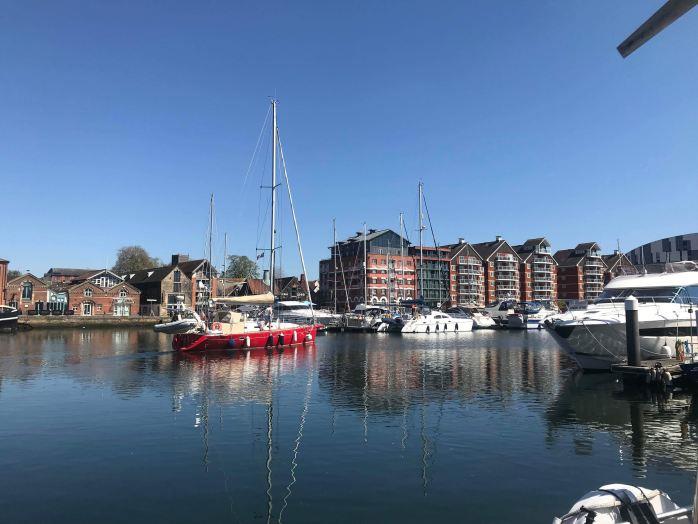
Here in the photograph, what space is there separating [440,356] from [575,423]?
80.8 feet

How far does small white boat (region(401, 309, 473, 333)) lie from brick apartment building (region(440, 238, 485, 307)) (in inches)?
2001

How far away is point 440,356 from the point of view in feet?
143

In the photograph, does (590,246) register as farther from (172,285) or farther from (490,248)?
(172,285)

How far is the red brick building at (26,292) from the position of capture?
302 ft

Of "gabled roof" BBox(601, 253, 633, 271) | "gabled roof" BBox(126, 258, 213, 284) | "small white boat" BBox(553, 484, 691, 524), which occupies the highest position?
"gabled roof" BBox(601, 253, 633, 271)

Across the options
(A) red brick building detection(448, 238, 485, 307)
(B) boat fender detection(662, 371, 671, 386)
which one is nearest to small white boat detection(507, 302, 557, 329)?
(A) red brick building detection(448, 238, 485, 307)

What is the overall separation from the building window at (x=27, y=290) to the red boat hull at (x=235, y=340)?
65.2 metres

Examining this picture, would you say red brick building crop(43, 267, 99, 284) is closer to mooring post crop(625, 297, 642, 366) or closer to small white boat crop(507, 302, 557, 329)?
small white boat crop(507, 302, 557, 329)

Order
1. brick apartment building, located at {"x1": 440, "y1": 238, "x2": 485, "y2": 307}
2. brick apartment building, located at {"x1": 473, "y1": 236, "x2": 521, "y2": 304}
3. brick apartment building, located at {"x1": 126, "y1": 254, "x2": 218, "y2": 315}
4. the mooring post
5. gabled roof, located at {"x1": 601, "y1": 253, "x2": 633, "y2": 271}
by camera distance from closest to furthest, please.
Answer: the mooring post, brick apartment building, located at {"x1": 126, "y1": 254, "x2": 218, "y2": 315}, brick apartment building, located at {"x1": 440, "y1": 238, "x2": 485, "y2": 307}, brick apartment building, located at {"x1": 473, "y1": 236, "x2": 521, "y2": 304}, gabled roof, located at {"x1": 601, "y1": 253, "x2": 633, "y2": 271}

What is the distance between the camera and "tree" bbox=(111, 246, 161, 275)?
141 m

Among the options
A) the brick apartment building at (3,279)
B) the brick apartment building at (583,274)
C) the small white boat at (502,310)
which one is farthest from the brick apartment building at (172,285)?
the brick apartment building at (583,274)

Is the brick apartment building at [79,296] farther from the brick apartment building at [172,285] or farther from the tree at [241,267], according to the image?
the tree at [241,267]

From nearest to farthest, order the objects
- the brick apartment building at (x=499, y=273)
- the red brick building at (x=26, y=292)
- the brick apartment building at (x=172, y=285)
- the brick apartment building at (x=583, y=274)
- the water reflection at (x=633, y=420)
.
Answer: the water reflection at (x=633, y=420) → the red brick building at (x=26, y=292) → the brick apartment building at (x=172, y=285) → the brick apartment building at (x=499, y=273) → the brick apartment building at (x=583, y=274)

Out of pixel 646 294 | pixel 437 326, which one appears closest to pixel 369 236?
pixel 437 326
